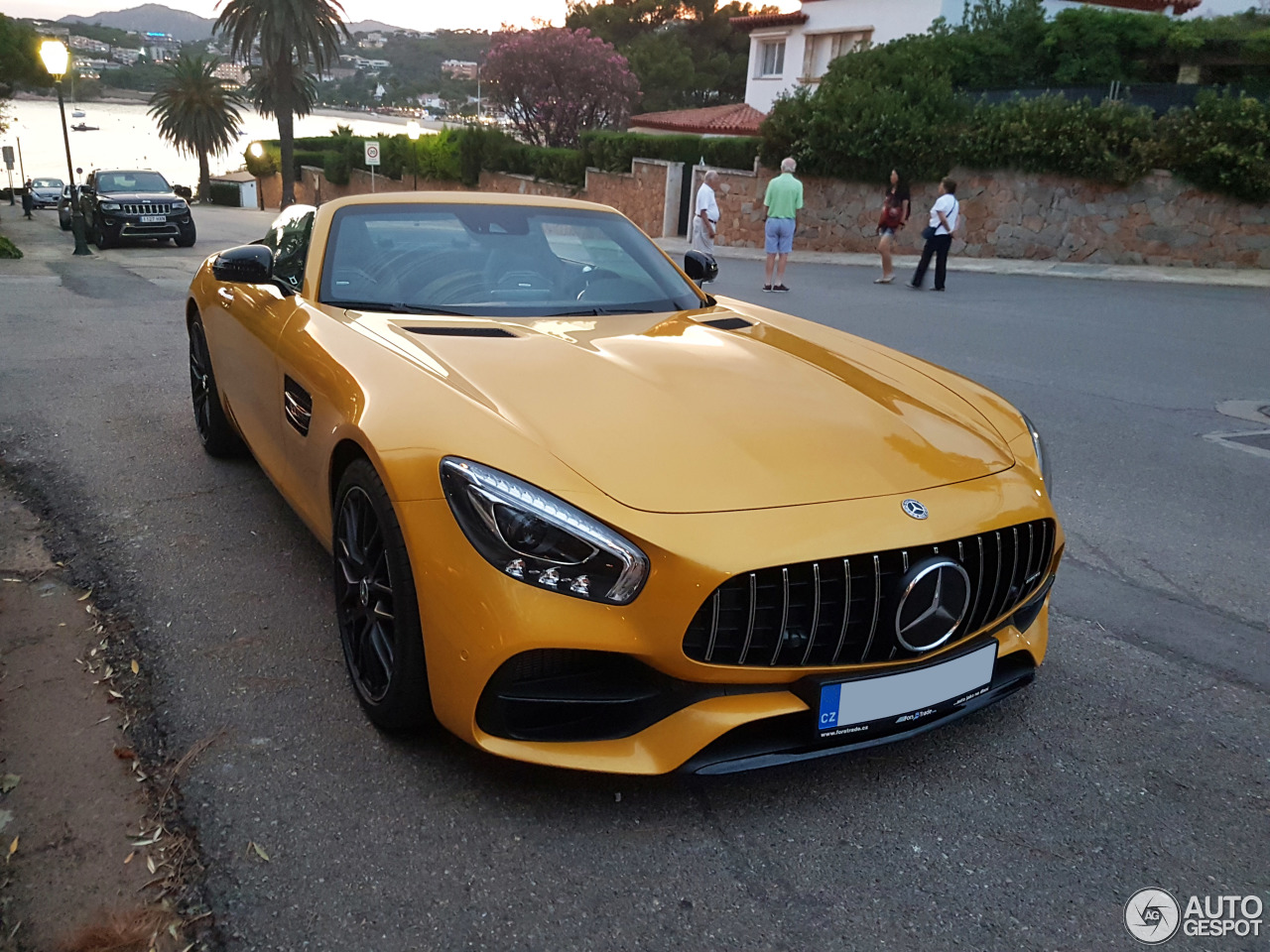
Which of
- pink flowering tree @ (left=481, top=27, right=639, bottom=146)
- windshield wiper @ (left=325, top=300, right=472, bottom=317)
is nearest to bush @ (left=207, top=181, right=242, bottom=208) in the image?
pink flowering tree @ (left=481, top=27, right=639, bottom=146)

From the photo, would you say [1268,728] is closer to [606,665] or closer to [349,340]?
[606,665]

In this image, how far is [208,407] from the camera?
502 centimetres

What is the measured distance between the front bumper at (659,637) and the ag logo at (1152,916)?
0.60 m

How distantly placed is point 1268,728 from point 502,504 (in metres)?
2.30

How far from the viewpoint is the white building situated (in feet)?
93.5

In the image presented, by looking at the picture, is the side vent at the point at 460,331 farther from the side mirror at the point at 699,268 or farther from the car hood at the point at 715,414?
the side mirror at the point at 699,268

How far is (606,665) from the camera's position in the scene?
2242 millimetres

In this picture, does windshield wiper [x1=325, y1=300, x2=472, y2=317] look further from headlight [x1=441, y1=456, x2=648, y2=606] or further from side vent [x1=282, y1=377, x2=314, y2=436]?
headlight [x1=441, y1=456, x2=648, y2=606]

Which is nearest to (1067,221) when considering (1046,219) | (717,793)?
(1046,219)

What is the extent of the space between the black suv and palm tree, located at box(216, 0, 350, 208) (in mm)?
19509

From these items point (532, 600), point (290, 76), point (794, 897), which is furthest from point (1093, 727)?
point (290, 76)

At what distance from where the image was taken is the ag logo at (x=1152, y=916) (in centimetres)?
208

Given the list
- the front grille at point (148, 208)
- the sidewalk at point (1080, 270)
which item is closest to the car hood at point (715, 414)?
the sidewalk at point (1080, 270)

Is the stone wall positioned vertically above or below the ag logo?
above
